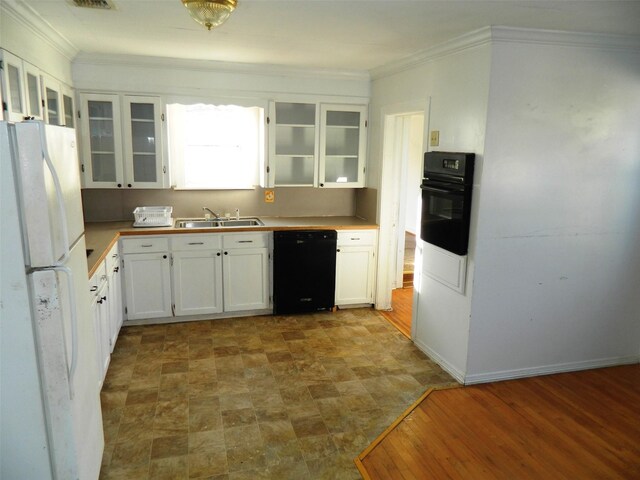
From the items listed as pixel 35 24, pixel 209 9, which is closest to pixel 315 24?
pixel 209 9

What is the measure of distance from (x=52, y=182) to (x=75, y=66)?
3045 millimetres

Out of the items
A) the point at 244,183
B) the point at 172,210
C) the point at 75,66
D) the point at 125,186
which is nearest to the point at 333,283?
the point at 244,183

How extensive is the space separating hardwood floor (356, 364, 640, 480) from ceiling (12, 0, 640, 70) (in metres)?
2.38

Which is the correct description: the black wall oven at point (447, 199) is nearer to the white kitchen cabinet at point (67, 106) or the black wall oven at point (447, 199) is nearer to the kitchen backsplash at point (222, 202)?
the kitchen backsplash at point (222, 202)

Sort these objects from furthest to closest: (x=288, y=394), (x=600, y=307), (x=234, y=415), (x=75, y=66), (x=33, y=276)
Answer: (x=75, y=66) < (x=600, y=307) < (x=288, y=394) < (x=234, y=415) < (x=33, y=276)

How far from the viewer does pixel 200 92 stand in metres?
4.45

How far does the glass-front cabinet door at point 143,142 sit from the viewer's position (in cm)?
431

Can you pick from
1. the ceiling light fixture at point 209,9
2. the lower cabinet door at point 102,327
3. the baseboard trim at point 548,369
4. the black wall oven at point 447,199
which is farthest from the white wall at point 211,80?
the baseboard trim at point 548,369

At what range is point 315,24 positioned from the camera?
2.95 metres

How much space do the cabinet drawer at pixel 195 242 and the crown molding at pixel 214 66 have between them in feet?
5.17

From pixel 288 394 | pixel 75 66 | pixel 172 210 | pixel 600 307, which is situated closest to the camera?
pixel 288 394

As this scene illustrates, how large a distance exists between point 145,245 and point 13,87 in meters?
1.84

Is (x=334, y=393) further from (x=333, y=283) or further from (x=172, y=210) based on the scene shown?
(x=172, y=210)

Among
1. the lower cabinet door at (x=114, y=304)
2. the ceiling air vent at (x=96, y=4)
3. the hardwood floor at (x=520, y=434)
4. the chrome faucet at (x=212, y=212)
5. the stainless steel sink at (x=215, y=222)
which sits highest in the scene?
the ceiling air vent at (x=96, y=4)
